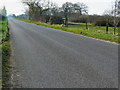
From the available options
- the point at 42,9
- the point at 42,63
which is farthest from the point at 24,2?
the point at 42,63

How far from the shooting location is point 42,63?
6309mm

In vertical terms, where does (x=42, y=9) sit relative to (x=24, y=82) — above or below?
above

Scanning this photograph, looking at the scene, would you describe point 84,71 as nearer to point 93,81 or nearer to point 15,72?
point 93,81

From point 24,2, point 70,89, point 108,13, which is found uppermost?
point 24,2

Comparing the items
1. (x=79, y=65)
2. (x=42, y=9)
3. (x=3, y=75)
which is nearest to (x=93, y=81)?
(x=79, y=65)

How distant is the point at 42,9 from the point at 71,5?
55536 millimetres

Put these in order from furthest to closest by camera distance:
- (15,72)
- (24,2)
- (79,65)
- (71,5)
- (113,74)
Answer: (71,5) → (24,2) → (79,65) → (15,72) → (113,74)

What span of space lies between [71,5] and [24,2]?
5714 centimetres

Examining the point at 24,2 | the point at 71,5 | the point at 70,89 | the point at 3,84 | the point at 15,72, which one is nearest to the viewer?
the point at 70,89

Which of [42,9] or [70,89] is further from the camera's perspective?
[42,9]

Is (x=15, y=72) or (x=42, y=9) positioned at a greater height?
(x=42, y=9)

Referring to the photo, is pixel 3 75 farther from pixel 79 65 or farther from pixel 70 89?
pixel 79 65

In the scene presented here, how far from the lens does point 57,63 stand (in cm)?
626

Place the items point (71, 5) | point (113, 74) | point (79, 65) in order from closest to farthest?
point (113, 74) → point (79, 65) → point (71, 5)
